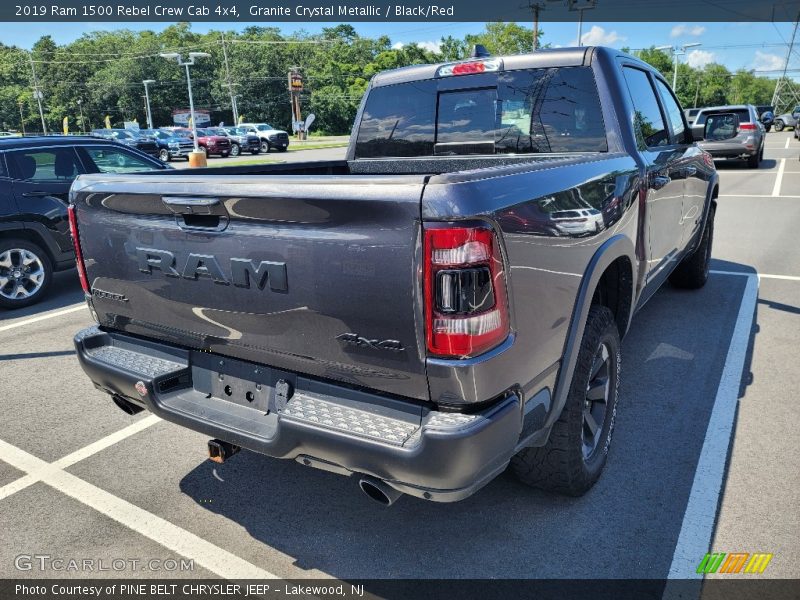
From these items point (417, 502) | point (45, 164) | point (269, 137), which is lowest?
point (417, 502)

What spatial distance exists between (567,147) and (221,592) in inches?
110

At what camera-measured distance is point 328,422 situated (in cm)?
216

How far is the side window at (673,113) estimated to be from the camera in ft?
15.2

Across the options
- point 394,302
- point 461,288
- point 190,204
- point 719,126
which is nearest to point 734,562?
point 461,288

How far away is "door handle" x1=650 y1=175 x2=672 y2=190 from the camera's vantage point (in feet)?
12.3

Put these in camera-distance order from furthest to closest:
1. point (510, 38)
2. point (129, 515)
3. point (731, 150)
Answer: point (510, 38), point (731, 150), point (129, 515)

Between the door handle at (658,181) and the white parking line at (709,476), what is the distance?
1.40 m

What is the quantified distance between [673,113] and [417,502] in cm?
372

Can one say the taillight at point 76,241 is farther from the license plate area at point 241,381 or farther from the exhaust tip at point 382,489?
the exhaust tip at point 382,489

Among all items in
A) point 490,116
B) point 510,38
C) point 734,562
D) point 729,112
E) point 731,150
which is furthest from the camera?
point 510,38

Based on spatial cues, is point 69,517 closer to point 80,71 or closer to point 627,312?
point 627,312

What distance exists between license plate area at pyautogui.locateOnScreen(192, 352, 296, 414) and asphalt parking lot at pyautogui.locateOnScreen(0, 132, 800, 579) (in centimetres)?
69

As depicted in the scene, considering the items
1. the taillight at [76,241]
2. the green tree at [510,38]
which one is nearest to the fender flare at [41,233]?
the taillight at [76,241]

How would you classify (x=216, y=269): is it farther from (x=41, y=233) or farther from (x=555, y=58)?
(x=41, y=233)
